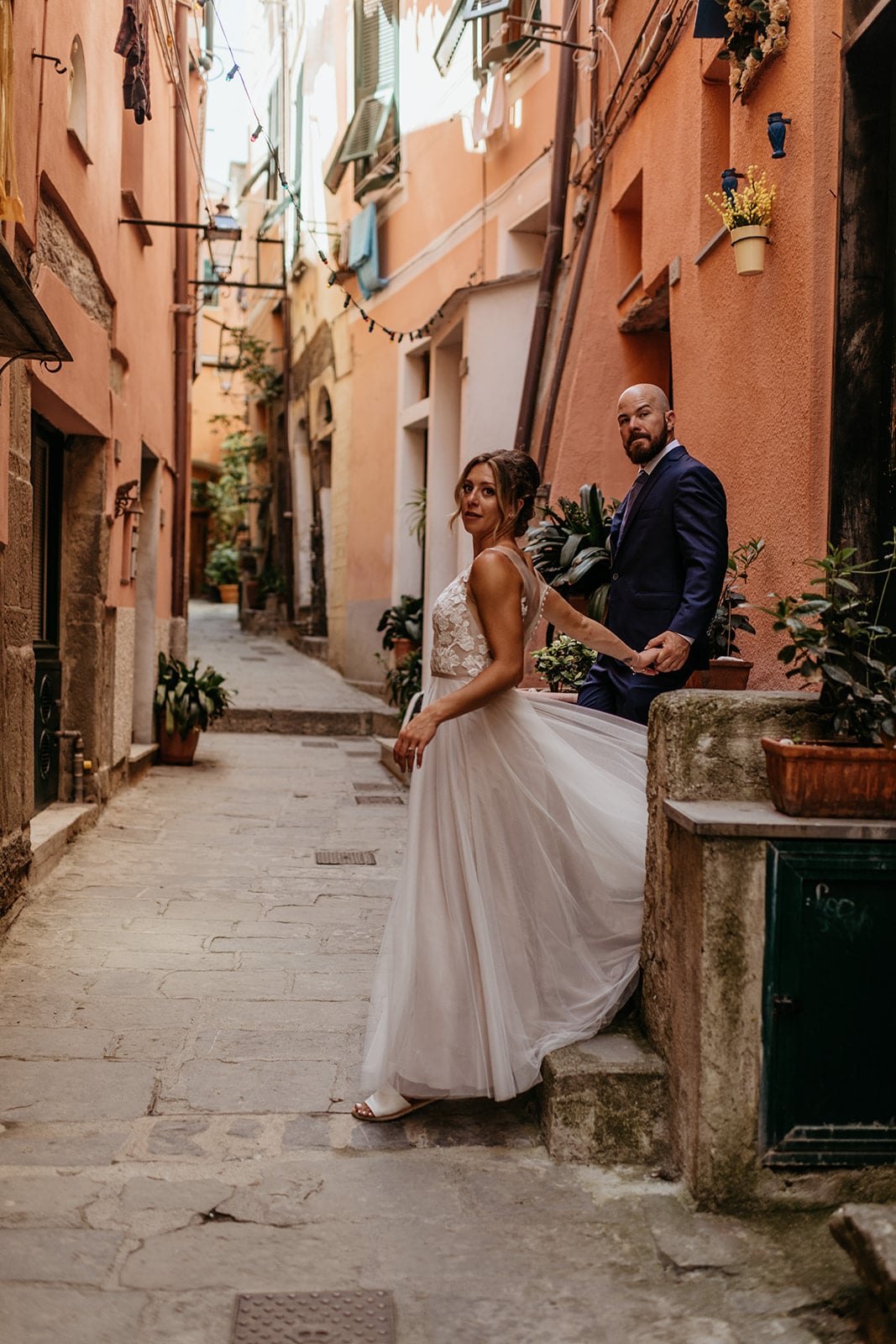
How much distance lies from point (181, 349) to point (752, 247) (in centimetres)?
745

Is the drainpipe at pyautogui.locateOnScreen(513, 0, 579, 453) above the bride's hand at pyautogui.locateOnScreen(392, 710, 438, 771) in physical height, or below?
above

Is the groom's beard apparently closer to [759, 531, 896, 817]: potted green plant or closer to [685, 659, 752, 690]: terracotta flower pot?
[685, 659, 752, 690]: terracotta flower pot

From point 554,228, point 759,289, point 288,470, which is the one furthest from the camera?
point 288,470

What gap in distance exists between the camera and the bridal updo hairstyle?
3.38 meters

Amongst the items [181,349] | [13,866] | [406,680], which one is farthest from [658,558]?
[181,349]

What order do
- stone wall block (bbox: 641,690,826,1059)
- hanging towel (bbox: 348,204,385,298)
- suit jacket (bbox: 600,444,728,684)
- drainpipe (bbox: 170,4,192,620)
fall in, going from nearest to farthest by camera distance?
stone wall block (bbox: 641,690,826,1059)
suit jacket (bbox: 600,444,728,684)
drainpipe (bbox: 170,4,192,620)
hanging towel (bbox: 348,204,385,298)

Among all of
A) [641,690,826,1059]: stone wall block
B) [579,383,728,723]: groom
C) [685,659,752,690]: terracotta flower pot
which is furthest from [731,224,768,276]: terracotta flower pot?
[641,690,826,1059]: stone wall block

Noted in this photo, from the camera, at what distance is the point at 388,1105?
3.40 m

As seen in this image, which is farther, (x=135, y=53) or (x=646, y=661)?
(x=135, y=53)

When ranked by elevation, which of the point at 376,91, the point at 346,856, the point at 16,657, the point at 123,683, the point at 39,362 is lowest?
the point at 346,856

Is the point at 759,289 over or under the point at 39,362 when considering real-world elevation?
over

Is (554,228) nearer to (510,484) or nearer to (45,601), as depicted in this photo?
(45,601)

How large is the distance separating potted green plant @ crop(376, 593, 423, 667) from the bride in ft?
28.5

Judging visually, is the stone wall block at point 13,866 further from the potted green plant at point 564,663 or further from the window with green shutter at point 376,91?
the window with green shutter at point 376,91
